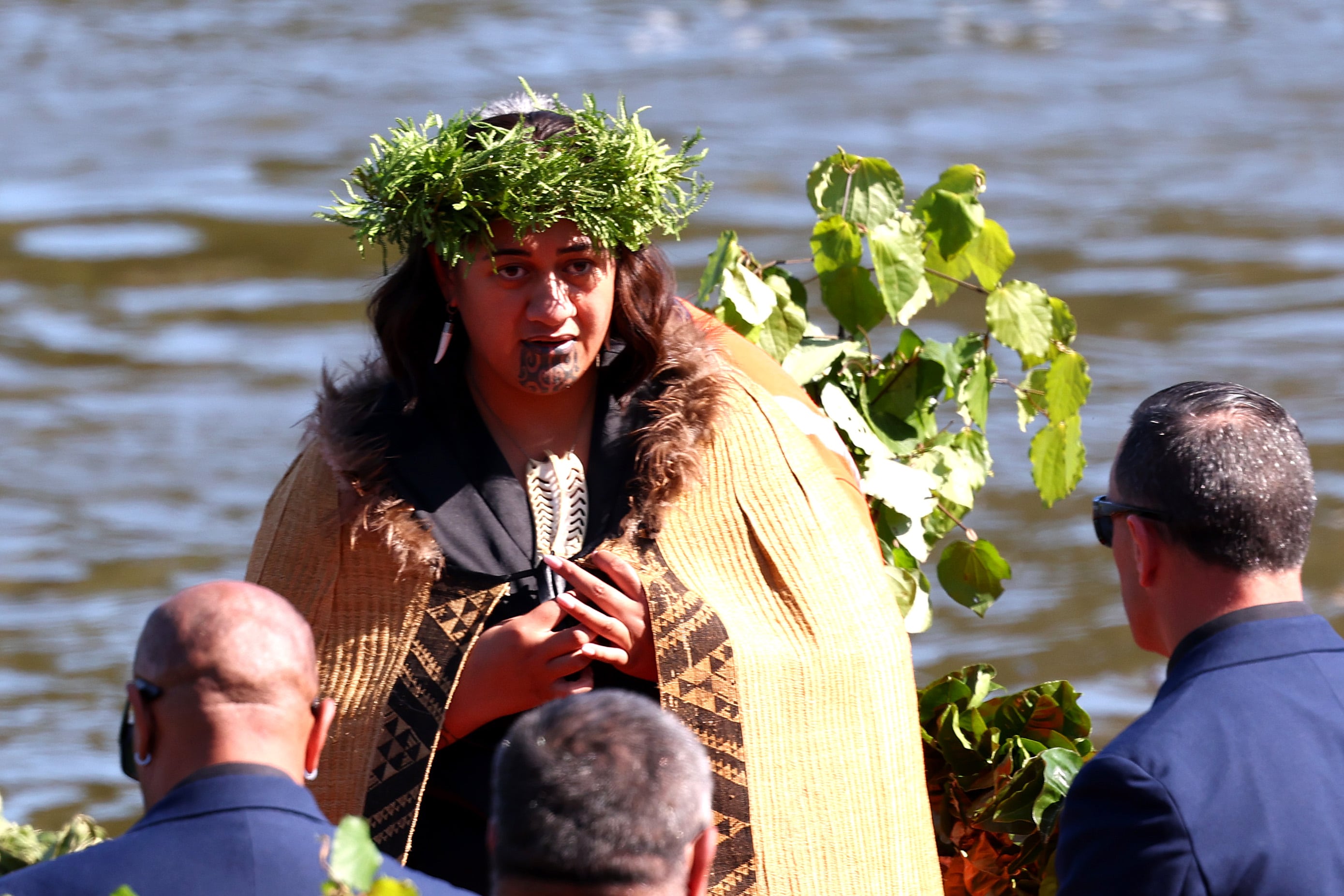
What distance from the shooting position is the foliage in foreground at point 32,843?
3.46m

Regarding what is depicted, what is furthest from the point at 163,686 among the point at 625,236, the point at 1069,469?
the point at 1069,469

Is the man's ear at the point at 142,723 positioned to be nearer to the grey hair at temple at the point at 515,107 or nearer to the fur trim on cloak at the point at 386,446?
the fur trim on cloak at the point at 386,446

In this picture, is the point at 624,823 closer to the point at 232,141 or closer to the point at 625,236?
the point at 625,236

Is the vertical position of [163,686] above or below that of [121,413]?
above

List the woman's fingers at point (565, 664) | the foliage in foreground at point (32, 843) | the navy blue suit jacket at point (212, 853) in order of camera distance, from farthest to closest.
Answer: the foliage in foreground at point (32, 843)
the woman's fingers at point (565, 664)
the navy blue suit jacket at point (212, 853)

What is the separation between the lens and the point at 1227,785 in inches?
85.1

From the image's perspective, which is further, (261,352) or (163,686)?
(261,352)

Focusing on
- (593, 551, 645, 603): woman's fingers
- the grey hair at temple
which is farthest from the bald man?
the grey hair at temple

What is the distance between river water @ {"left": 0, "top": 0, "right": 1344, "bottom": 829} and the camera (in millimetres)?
8359

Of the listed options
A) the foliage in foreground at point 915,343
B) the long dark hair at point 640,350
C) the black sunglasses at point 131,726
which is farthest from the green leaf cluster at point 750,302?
the black sunglasses at point 131,726

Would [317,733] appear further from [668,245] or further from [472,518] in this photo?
[668,245]

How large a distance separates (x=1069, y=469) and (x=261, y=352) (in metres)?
8.14

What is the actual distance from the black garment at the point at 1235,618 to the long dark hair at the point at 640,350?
1.04 meters

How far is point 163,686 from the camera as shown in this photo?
2.09 m
